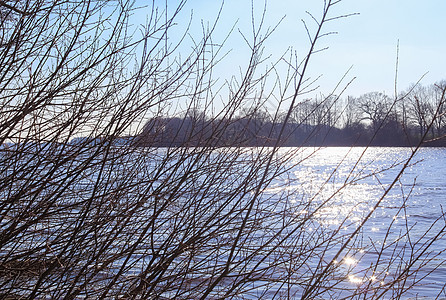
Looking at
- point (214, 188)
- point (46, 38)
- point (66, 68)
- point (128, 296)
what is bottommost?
point (128, 296)

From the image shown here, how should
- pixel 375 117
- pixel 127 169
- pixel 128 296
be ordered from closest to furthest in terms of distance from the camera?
pixel 128 296
pixel 375 117
pixel 127 169

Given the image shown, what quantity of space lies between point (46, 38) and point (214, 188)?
4.57 ft

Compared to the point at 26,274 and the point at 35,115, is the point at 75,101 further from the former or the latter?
the point at 26,274

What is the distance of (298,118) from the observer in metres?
2.93

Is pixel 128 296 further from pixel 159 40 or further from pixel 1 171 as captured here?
pixel 159 40

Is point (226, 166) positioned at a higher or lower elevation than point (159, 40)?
lower

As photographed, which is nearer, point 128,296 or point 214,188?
point 128,296

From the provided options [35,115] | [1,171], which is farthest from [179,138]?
[1,171]

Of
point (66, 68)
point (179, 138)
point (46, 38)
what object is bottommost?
point (179, 138)

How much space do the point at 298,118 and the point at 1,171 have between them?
5.90 ft

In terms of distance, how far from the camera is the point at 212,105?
3014mm

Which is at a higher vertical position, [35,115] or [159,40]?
[159,40]

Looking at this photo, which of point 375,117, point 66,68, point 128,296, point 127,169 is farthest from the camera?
point 127,169

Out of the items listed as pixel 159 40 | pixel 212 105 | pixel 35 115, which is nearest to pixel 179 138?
pixel 212 105
